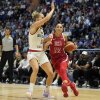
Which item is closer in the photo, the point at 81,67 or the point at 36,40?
the point at 36,40

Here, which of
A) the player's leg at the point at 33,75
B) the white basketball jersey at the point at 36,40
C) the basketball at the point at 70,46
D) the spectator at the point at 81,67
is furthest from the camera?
the spectator at the point at 81,67

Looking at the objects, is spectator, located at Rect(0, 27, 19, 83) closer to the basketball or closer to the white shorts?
the basketball

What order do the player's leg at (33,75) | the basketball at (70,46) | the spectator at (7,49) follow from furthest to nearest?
the spectator at (7,49) → the basketball at (70,46) → the player's leg at (33,75)

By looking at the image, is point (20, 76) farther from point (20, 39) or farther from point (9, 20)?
point (9, 20)

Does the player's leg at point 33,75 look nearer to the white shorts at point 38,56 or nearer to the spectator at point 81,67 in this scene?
the white shorts at point 38,56

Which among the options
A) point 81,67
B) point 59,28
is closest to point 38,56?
point 59,28

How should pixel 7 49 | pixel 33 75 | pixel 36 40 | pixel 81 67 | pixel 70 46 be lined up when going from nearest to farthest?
pixel 33 75, pixel 36 40, pixel 70 46, pixel 81 67, pixel 7 49

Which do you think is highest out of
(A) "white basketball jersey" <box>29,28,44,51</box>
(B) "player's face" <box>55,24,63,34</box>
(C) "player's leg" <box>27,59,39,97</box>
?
(B) "player's face" <box>55,24,63,34</box>

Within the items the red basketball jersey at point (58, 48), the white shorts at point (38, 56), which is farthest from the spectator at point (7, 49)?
the white shorts at point (38, 56)

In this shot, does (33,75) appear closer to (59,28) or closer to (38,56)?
(38,56)

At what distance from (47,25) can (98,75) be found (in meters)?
11.4

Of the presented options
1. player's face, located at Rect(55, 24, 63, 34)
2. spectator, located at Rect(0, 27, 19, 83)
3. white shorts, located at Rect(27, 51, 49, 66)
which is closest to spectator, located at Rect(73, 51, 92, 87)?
spectator, located at Rect(0, 27, 19, 83)

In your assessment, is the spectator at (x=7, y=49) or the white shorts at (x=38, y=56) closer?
the white shorts at (x=38, y=56)

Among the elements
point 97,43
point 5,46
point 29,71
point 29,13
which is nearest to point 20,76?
point 29,71
